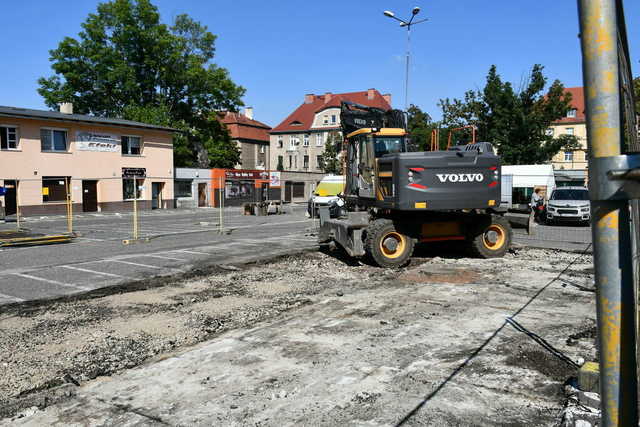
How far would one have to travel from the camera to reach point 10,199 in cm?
→ 2967

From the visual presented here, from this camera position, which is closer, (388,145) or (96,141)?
(388,145)

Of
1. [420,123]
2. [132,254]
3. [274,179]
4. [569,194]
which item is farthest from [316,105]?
[132,254]

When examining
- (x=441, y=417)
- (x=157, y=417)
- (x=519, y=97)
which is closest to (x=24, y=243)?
(x=157, y=417)

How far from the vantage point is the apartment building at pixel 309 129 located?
245 ft

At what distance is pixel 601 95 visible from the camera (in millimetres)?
1316

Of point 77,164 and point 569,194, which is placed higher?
point 77,164

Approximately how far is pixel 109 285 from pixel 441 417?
7303 millimetres

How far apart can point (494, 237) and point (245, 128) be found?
2759 inches

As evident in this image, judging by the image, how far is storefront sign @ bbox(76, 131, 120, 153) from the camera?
111ft

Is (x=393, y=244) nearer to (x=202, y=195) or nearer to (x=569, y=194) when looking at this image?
(x=569, y=194)

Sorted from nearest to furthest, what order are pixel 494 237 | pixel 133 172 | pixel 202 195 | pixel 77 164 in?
pixel 494 237
pixel 77 164
pixel 133 172
pixel 202 195

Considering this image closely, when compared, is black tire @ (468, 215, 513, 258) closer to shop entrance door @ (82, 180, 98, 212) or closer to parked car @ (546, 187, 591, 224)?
parked car @ (546, 187, 591, 224)

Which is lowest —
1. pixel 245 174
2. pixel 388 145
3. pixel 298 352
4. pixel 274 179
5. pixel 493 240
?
pixel 298 352

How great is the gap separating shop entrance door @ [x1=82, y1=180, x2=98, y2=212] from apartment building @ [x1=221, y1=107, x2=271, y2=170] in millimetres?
41281
